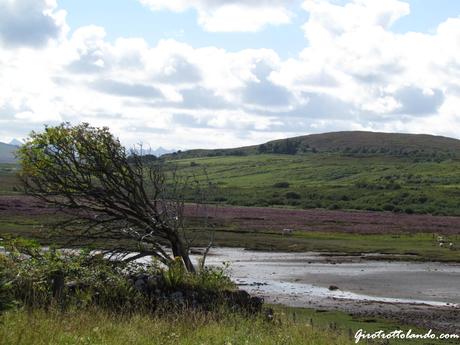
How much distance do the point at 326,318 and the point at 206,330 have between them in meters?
11.7

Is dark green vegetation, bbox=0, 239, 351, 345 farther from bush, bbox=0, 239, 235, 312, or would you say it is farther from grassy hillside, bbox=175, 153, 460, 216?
grassy hillside, bbox=175, 153, 460, 216

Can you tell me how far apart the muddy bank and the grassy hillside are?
50.8 meters

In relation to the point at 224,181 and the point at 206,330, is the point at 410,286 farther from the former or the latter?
the point at 224,181

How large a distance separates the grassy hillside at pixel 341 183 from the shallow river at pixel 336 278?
165ft

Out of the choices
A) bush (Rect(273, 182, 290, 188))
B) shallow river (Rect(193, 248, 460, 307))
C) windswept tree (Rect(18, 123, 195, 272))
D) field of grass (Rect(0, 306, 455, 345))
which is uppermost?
bush (Rect(273, 182, 290, 188))

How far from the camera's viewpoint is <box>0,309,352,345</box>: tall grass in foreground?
29.6 ft

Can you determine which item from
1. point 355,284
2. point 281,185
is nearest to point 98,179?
point 355,284

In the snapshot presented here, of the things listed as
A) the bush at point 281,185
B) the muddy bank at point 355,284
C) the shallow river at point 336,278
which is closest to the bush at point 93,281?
the shallow river at point 336,278

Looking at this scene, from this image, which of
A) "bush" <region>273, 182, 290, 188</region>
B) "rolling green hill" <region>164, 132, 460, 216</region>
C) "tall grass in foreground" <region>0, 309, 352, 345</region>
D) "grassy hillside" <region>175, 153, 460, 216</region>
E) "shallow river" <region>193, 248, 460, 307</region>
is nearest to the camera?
"tall grass in foreground" <region>0, 309, 352, 345</region>

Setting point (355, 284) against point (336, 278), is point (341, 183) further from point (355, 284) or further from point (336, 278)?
point (355, 284)

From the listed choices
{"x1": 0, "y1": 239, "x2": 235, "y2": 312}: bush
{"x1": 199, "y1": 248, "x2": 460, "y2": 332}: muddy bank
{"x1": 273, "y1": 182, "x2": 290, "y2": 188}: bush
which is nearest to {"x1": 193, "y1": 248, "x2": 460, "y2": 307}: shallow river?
{"x1": 199, "y1": 248, "x2": 460, "y2": 332}: muddy bank

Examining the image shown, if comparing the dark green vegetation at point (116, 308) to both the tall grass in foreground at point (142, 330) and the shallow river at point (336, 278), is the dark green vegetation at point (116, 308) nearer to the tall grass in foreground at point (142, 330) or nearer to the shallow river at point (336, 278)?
the tall grass in foreground at point (142, 330)

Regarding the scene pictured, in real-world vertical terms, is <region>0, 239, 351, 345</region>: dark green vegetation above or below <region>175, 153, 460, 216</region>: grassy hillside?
below

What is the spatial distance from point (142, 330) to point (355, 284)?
24294 mm
